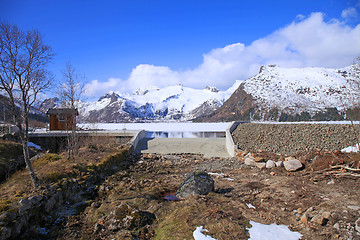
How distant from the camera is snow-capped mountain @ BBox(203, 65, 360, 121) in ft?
383

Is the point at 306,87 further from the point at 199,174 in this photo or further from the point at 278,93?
the point at 199,174

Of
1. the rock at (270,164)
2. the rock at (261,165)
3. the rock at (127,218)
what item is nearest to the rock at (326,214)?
the rock at (127,218)

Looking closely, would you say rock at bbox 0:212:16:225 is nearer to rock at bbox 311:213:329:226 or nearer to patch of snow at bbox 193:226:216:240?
patch of snow at bbox 193:226:216:240

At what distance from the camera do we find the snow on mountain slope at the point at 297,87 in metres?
120

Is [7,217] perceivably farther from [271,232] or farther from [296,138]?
[296,138]

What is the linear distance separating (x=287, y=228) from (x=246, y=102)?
137m

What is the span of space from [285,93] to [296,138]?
12260 cm

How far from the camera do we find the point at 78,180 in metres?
11.5

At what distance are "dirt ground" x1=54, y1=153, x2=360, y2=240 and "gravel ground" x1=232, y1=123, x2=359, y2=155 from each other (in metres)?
10.4

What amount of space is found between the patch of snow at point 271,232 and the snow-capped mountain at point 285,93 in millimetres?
110511

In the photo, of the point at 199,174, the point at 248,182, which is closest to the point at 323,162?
the point at 248,182

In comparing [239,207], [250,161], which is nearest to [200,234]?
[239,207]

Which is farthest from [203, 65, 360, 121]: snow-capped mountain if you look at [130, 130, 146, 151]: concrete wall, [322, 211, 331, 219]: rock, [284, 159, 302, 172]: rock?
[322, 211, 331, 219]: rock

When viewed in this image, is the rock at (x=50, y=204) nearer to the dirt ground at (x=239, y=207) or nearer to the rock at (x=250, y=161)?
the dirt ground at (x=239, y=207)
